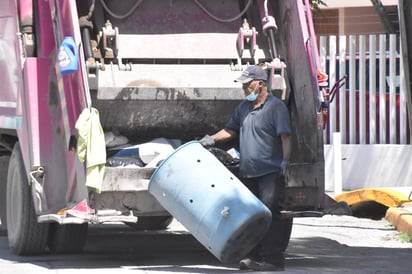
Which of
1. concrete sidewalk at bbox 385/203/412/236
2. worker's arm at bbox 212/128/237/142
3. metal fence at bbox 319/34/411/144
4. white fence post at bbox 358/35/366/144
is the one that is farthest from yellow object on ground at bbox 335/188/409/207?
worker's arm at bbox 212/128/237/142

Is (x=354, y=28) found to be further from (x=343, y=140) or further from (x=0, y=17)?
(x=0, y=17)

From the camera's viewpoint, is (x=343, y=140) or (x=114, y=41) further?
(x=343, y=140)

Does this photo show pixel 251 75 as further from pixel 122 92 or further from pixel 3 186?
pixel 3 186

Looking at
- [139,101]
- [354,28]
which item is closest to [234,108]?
[139,101]

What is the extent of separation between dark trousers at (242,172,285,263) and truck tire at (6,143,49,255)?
192 cm

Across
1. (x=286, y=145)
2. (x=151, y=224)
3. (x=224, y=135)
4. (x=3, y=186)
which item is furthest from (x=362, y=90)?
(x=286, y=145)

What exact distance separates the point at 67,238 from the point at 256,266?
1.81 m

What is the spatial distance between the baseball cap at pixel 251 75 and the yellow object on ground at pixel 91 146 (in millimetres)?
1231

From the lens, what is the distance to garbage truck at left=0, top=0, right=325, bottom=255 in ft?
28.6

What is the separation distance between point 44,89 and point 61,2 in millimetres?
742

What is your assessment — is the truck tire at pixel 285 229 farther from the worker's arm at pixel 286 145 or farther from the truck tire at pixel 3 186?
the truck tire at pixel 3 186

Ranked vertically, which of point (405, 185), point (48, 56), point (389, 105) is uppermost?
point (48, 56)

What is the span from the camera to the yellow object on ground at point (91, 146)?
27.7ft

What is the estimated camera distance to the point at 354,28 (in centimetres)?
2678
